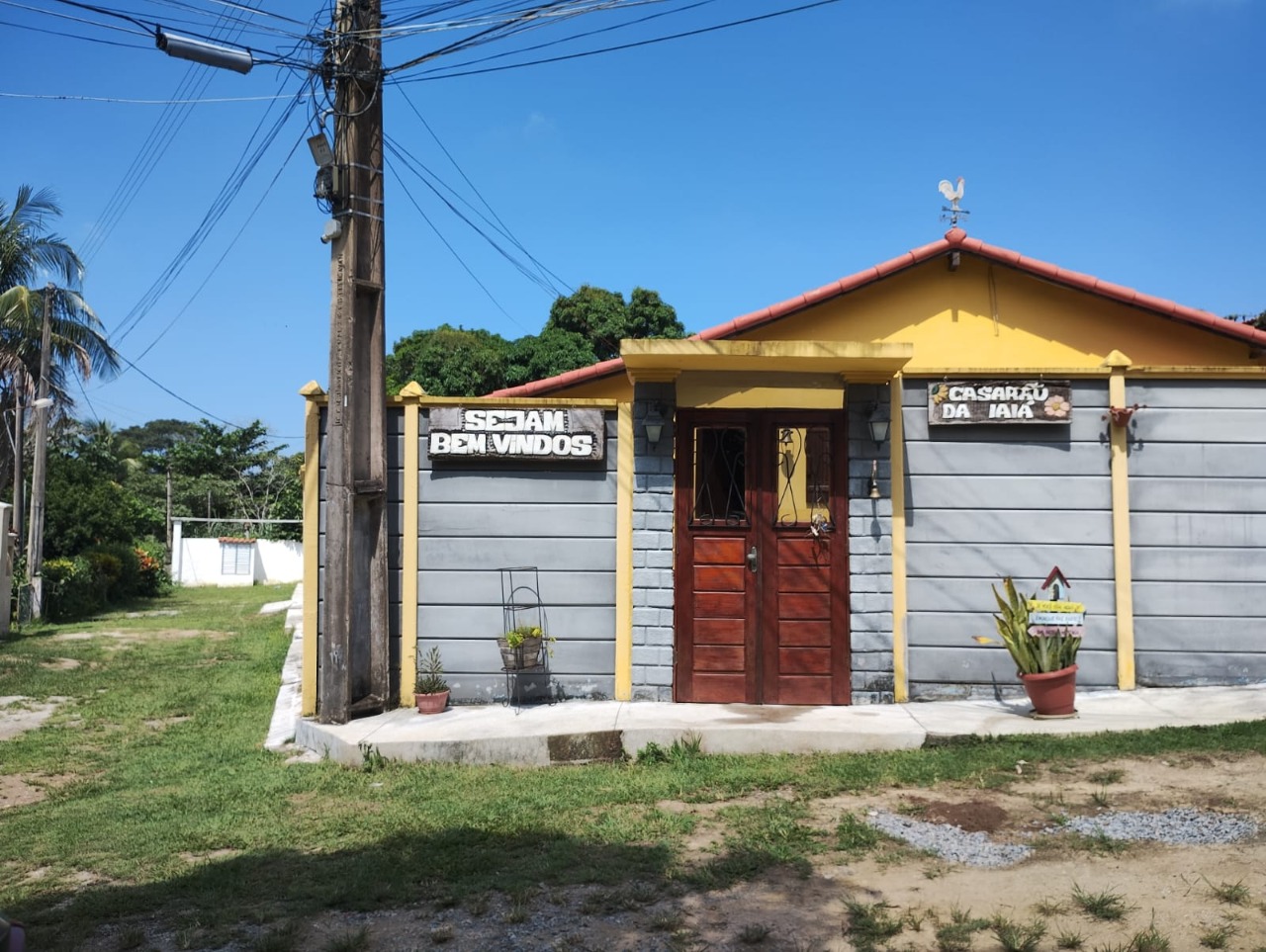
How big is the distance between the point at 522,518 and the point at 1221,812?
5.29 meters

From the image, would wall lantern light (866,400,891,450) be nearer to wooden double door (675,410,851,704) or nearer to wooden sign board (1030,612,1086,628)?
wooden double door (675,410,851,704)

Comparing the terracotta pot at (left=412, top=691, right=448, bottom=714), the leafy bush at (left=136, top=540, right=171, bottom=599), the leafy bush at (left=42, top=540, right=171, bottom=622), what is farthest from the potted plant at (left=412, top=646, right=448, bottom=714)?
the leafy bush at (left=136, top=540, right=171, bottom=599)

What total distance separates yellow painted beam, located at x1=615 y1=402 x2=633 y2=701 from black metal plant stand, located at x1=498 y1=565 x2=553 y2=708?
0.62m

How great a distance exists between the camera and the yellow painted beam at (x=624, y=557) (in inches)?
320

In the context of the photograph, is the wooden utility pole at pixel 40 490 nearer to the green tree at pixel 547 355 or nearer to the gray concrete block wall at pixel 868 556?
the green tree at pixel 547 355

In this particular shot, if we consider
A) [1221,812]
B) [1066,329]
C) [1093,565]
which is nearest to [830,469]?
[1093,565]

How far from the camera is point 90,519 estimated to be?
22594 mm

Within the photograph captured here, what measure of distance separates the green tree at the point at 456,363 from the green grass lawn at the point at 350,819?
61.8ft

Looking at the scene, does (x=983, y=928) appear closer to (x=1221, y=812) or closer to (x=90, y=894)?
(x=1221, y=812)

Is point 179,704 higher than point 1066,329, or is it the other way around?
point 1066,329

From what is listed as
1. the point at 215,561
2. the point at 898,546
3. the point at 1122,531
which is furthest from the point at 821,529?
the point at 215,561

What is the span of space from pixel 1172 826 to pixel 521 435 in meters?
5.34

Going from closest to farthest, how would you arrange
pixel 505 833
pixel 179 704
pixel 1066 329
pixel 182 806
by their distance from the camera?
pixel 505 833
pixel 182 806
pixel 179 704
pixel 1066 329

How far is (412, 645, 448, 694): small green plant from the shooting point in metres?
7.99
